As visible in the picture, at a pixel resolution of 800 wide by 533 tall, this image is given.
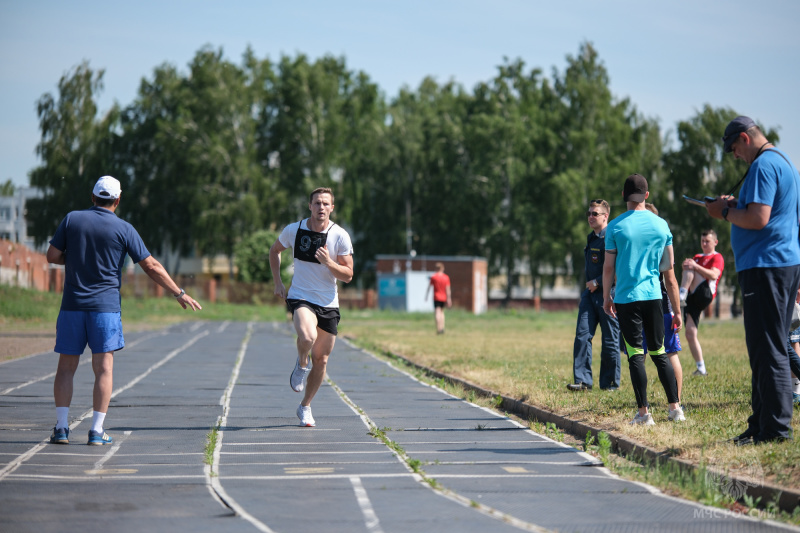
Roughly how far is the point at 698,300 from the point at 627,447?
5.98 m

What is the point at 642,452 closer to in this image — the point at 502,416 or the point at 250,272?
the point at 502,416

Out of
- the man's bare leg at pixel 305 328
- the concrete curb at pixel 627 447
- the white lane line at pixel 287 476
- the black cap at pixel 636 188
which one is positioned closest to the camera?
the concrete curb at pixel 627 447

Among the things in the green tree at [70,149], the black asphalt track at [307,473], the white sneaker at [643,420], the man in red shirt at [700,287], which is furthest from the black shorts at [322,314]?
the green tree at [70,149]

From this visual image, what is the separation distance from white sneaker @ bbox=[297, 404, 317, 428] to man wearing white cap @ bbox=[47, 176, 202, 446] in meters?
1.80

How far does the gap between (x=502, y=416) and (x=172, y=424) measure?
→ 3279 millimetres

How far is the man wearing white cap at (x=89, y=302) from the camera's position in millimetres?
7426

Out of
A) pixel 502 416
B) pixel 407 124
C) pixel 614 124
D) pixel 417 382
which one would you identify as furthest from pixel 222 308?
pixel 502 416

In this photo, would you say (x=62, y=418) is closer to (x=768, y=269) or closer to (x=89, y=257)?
(x=89, y=257)

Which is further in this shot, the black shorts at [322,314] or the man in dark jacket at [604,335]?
the man in dark jacket at [604,335]

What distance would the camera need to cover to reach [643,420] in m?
7.87

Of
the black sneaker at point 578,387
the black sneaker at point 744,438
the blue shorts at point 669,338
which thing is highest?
the blue shorts at point 669,338

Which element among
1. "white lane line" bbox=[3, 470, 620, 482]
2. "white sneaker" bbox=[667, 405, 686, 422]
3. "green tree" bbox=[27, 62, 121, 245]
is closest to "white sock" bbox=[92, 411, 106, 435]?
"white lane line" bbox=[3, 470, 620, 482]

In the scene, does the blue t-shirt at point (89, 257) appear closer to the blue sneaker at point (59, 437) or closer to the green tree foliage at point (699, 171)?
the blue sneaker at point (59, 437)

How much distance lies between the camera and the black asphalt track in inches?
196
